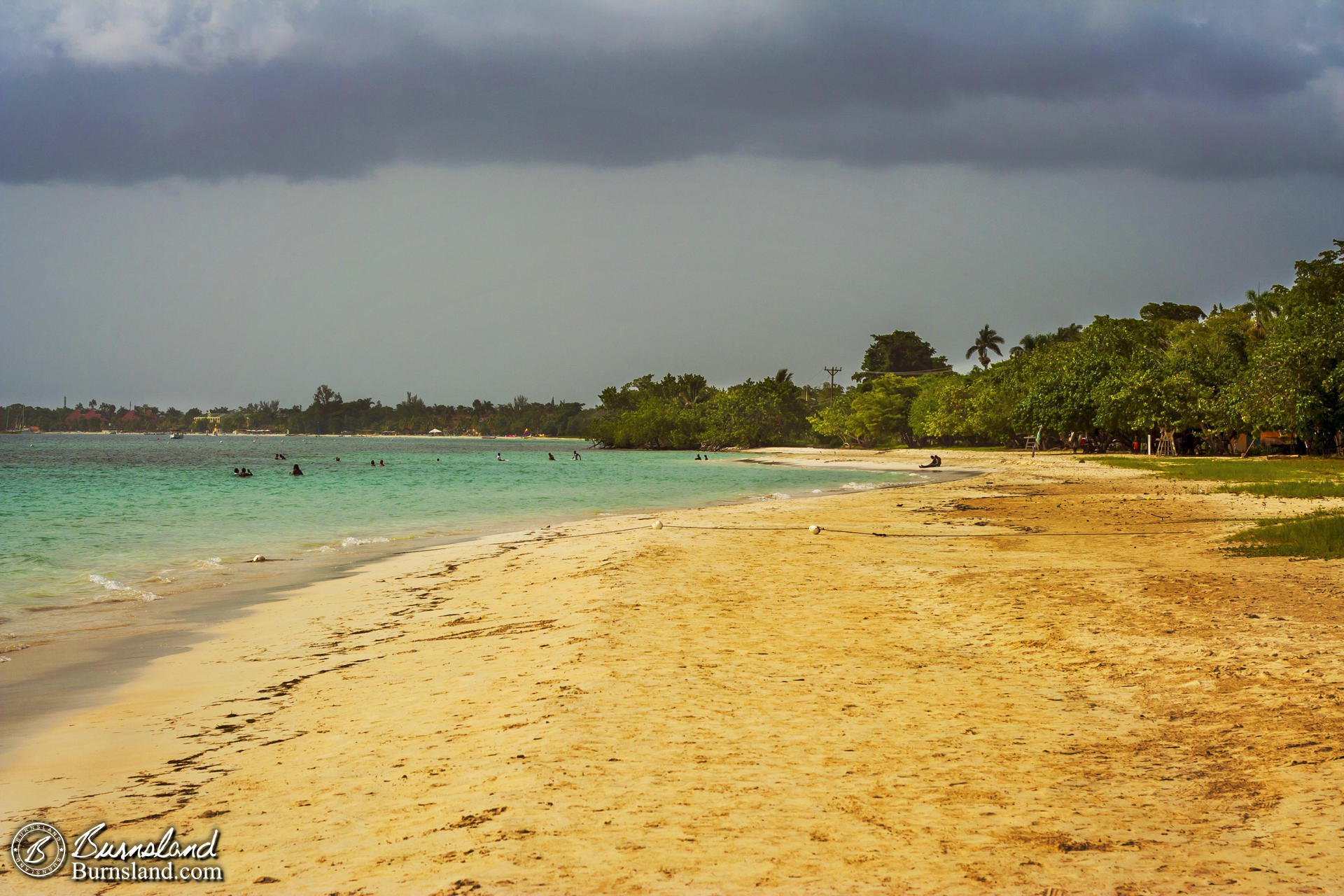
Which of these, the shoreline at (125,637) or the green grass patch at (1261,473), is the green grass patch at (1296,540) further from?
the shoreline at (125,637)

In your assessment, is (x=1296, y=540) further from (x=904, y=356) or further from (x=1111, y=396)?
(x=904, y=356)

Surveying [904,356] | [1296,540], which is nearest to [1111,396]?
[1296,540]

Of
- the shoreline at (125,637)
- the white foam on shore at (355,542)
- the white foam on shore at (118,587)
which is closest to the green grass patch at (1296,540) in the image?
the shoreline at (125,637)

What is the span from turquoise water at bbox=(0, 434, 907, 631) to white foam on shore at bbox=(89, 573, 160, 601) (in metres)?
0.05

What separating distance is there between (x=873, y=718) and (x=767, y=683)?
1.26 metres

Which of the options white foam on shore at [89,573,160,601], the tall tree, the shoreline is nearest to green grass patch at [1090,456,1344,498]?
the shoreline

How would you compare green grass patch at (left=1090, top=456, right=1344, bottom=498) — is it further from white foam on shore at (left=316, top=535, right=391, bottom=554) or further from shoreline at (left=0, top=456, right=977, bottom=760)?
white foam on shore at (left=316, top=535, right=391, bottom=554)

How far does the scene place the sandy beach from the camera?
Result: 4426 millimetres

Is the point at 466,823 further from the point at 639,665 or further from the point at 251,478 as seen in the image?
the point at 251,478

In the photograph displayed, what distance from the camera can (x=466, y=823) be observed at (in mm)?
4867

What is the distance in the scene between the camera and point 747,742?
20.3ft

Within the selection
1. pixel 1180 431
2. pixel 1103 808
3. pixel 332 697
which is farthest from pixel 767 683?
pixel 1180 431

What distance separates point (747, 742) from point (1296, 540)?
47.2ft

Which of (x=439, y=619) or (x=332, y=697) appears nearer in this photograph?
(x=332, y=697)
